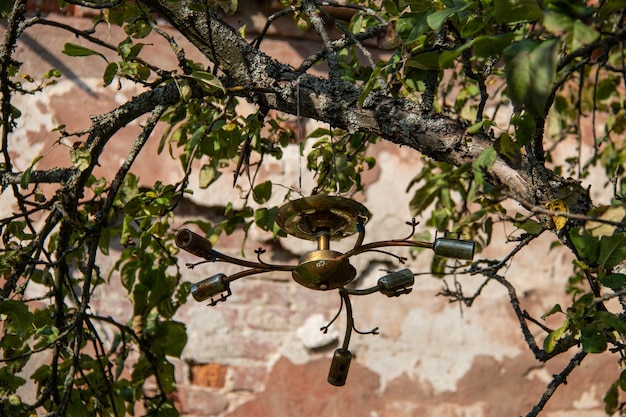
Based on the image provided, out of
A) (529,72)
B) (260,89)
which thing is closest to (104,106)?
(260,89)

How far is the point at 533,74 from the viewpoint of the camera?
47.9 inches

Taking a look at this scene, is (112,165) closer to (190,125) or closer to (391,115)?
(190,125)

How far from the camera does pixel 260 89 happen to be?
1931 millimetres

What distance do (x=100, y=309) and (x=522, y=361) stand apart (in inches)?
55.4

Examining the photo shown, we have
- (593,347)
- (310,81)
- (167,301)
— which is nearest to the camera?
(593,347)

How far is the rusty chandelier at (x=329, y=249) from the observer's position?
1613mm

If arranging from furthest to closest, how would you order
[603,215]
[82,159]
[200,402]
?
[200,402] → [82,159] → [603,215]

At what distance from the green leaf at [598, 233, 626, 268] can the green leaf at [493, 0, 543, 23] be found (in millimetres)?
550

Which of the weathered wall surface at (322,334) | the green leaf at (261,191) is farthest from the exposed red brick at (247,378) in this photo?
the green leaf at (261,191)

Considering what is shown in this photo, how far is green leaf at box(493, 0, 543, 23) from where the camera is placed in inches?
49.8

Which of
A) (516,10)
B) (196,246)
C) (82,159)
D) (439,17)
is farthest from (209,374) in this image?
(516,10)

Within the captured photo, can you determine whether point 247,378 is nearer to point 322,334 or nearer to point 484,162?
point 322,334

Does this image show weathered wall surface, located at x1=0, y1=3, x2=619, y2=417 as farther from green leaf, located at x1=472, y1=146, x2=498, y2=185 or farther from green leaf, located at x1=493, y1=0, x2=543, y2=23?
green leaf, located at x1=493, y1=0, x2=543, y2=23

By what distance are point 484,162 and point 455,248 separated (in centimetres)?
16
